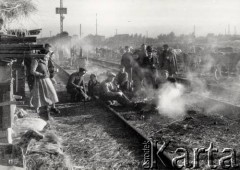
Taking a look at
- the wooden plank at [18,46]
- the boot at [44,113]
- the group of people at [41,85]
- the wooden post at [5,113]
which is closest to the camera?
the wooden post at [5,113]

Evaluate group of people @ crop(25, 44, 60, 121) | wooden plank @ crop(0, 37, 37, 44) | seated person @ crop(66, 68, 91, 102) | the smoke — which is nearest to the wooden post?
wooden plank @ crop(0, 37, 37, 44)

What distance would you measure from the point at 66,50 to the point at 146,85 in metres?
31.5

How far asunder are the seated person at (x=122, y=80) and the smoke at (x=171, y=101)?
1.26 metres

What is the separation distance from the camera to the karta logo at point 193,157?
204 inches

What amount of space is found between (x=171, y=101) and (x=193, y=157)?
5.35m

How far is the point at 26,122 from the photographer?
7414 mm

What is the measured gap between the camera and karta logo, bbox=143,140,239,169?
17.0ft

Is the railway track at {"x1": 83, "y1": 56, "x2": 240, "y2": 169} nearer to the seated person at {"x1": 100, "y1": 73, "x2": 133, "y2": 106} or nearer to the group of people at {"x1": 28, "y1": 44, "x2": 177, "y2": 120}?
the seated person at {"x1": 100, "y1": 73, "x2": 133, "y2": 106}

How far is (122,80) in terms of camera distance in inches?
459

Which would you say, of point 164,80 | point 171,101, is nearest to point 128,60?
point 164,80

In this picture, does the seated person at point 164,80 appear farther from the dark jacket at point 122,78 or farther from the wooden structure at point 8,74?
the wooden structure at point 8,74

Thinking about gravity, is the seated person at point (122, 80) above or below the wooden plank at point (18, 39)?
below

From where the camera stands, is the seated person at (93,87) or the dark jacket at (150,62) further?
the dark jacket at (150,62)

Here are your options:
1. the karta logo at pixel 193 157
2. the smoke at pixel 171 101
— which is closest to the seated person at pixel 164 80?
the smoke at pixel 171 101
